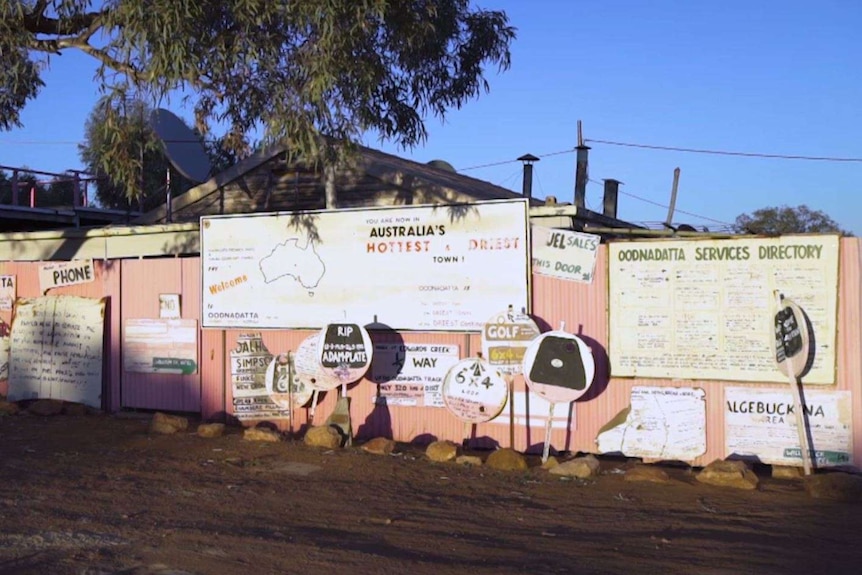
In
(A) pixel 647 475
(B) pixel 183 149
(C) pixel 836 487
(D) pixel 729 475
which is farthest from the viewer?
(B) pixel 183 149

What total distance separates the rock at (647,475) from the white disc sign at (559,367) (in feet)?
3.06

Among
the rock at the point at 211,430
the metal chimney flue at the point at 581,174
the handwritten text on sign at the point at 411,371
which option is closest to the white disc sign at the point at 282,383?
the rock at the point at 211,430

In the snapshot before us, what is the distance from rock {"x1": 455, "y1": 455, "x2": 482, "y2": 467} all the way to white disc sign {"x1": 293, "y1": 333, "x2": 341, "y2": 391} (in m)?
1.87

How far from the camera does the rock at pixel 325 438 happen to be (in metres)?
10.7

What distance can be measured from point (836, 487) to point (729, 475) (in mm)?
913

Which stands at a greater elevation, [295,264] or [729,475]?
[295,264]

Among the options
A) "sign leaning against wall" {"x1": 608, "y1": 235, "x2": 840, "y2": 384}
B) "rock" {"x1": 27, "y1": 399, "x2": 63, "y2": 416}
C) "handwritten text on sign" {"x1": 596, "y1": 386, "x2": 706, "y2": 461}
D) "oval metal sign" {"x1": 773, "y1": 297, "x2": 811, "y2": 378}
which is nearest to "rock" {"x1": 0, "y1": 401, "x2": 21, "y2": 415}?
"rock" {"x1": 27, "y1": 399, "x2": 63, "y2": 416}

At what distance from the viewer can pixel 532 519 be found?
7.55 metres

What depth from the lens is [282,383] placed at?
11812 mm

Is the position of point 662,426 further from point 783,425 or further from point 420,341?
point 420,341

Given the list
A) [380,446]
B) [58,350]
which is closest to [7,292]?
[58,350]

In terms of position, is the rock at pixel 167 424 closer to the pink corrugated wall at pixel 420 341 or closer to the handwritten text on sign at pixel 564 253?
the pink corrugated wall at pixel 420 341

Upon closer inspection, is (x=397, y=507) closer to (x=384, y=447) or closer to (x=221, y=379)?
(x=384, y=447)

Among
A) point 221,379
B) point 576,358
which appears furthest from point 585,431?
point 221,379
